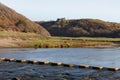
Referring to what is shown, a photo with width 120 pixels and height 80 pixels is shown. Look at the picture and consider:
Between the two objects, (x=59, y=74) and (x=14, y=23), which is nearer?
(x=59, y=74)

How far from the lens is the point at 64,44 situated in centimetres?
12056

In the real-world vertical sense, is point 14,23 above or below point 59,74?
above

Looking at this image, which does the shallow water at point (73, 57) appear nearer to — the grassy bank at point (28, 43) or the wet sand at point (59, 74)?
the wet sand at point (59, 74)

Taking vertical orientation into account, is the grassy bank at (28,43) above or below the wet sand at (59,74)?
above

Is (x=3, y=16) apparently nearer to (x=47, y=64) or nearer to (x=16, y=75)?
(x=47, y=64)

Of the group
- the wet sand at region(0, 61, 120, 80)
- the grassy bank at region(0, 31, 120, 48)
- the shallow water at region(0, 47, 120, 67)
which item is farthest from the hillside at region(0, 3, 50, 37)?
the wet sand at region(0, 61, 120, 80)

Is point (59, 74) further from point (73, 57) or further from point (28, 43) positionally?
point (28, 43)

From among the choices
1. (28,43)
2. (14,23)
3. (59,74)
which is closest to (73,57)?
(59,74)

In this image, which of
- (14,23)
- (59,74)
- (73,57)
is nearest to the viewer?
(59,74)

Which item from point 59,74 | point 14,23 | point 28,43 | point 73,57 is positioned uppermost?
point 14,23

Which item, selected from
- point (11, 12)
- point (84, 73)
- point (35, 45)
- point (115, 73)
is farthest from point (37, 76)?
point (11, 12)

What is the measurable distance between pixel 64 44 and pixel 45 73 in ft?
228

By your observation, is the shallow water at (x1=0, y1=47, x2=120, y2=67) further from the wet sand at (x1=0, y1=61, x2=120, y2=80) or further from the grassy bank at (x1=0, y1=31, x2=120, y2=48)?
the grassy bank at (x1=0, y1=31, x2=120, y2=48)

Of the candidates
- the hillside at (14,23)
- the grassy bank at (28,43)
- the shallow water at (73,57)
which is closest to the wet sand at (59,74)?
the shallow water at (73,57)
